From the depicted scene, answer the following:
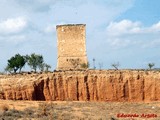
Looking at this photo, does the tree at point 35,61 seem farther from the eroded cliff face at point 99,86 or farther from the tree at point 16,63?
the eroded cliff face at point 99,86

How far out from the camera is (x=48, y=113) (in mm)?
18625

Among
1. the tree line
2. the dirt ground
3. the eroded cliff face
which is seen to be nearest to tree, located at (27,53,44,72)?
the tree line

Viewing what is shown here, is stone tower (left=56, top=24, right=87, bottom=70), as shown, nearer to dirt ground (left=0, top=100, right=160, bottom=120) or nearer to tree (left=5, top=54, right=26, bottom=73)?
tree (left=5, top=54, right=26, bottom=73)

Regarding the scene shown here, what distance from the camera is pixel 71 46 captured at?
37.2 meters

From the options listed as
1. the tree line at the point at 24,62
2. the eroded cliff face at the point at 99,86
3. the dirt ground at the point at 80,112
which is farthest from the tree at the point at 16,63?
the dirt ground at the point at 80,112

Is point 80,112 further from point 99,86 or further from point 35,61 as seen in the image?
point 35,61

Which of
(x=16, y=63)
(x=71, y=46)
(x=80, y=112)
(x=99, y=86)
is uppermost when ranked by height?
(x=71, y=46)

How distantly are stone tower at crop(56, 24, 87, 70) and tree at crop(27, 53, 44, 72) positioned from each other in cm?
691

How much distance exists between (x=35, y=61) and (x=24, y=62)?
2323mm

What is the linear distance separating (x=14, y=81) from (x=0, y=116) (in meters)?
10.9

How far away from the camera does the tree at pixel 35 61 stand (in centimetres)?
4392

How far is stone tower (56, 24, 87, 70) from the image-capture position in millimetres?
37156

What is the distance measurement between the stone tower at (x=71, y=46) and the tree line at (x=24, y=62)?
3.70 meters

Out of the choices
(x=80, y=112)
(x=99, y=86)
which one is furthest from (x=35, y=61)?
(x=80, y=112)
